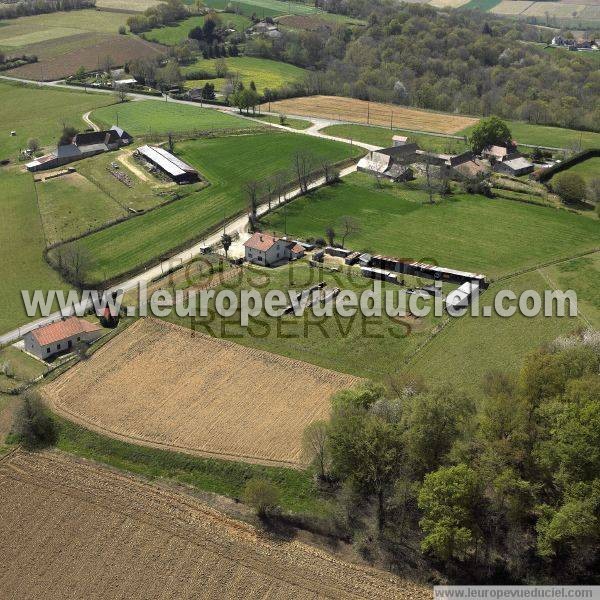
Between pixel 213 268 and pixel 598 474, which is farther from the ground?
pixel 598 474

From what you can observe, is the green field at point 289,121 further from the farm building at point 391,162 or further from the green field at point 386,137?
the farm building at point 391,162

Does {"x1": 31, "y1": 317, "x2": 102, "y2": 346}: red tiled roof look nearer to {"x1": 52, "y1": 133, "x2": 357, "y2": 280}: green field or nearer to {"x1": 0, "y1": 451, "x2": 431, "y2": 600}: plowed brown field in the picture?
{"x1": 52, "y1": 133, "x2": 357, "y2": 280}: green field

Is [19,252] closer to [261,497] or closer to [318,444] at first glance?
[318,444]

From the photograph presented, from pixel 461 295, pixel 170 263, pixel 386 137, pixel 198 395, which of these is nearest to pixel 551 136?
pixel 386 137

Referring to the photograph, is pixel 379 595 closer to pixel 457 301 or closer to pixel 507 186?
pixel 457 301

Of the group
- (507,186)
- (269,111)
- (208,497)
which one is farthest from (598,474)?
(269,111)

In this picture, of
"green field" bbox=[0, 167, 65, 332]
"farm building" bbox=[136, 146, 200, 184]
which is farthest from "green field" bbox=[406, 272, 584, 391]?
"farm building" bbox=[136, 146, 200, 184]
